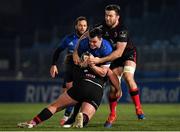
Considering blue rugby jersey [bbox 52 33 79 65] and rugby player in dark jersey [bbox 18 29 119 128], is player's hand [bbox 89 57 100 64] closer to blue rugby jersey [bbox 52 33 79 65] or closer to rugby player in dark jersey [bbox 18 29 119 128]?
rugby player in dark jersey [bbox 18 29 119 128]

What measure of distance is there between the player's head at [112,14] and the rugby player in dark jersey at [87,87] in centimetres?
92

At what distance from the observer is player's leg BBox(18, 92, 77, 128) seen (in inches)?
391

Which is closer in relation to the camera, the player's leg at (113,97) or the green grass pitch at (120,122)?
the green grass pitch at (120,122)

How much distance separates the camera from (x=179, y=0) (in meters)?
30.1

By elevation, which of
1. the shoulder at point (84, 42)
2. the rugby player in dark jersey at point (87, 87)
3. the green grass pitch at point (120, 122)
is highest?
the shoulder at point (84, 42)

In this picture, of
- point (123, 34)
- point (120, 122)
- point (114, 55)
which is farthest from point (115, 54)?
point (120, 122)

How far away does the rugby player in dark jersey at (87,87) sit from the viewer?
32.7ft

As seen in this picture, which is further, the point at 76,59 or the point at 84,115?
the point at 76,59

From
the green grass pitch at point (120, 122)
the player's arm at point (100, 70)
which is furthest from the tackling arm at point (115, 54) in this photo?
the green grass pitch at point (120, 122)

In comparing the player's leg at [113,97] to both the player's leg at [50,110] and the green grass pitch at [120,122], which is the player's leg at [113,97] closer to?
the green grass pitch at [120,122]

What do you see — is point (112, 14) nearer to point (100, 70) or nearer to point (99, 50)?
point (99, 50)

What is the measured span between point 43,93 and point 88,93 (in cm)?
1601

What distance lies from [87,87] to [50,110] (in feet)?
2.21

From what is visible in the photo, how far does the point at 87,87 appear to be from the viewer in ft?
32.8
